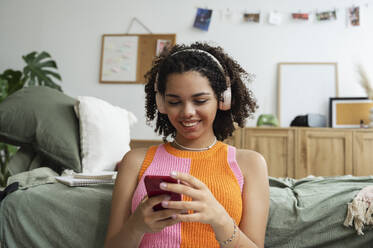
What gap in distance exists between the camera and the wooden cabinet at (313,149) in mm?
2797

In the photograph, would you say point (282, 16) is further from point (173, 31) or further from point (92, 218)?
point (92, 218)

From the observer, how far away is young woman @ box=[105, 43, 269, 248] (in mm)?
774

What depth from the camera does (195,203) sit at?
26.3 inches

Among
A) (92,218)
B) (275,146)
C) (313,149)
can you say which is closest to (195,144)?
(92,218)

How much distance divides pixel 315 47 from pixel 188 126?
2856 millimetres

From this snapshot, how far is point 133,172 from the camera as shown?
2.94ft

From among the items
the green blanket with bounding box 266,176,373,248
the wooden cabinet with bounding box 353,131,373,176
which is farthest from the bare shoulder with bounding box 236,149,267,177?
the wooden cabinet with bounding box 353,131,373,176

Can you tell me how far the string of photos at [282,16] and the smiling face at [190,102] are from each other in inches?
106

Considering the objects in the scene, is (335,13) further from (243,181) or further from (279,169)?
(243,181)

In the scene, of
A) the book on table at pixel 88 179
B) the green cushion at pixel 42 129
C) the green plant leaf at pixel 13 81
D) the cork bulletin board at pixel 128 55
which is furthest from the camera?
the cork bulletin board at pixel 128 55

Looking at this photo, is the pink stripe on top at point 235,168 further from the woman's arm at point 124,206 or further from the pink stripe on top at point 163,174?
the woman's arm at point 124,206

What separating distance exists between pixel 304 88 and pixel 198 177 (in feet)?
8.99

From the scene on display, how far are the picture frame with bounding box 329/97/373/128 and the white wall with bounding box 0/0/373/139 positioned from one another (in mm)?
204

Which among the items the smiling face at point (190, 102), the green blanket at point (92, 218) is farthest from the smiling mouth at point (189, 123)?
the green blanket at point (92, 218)
